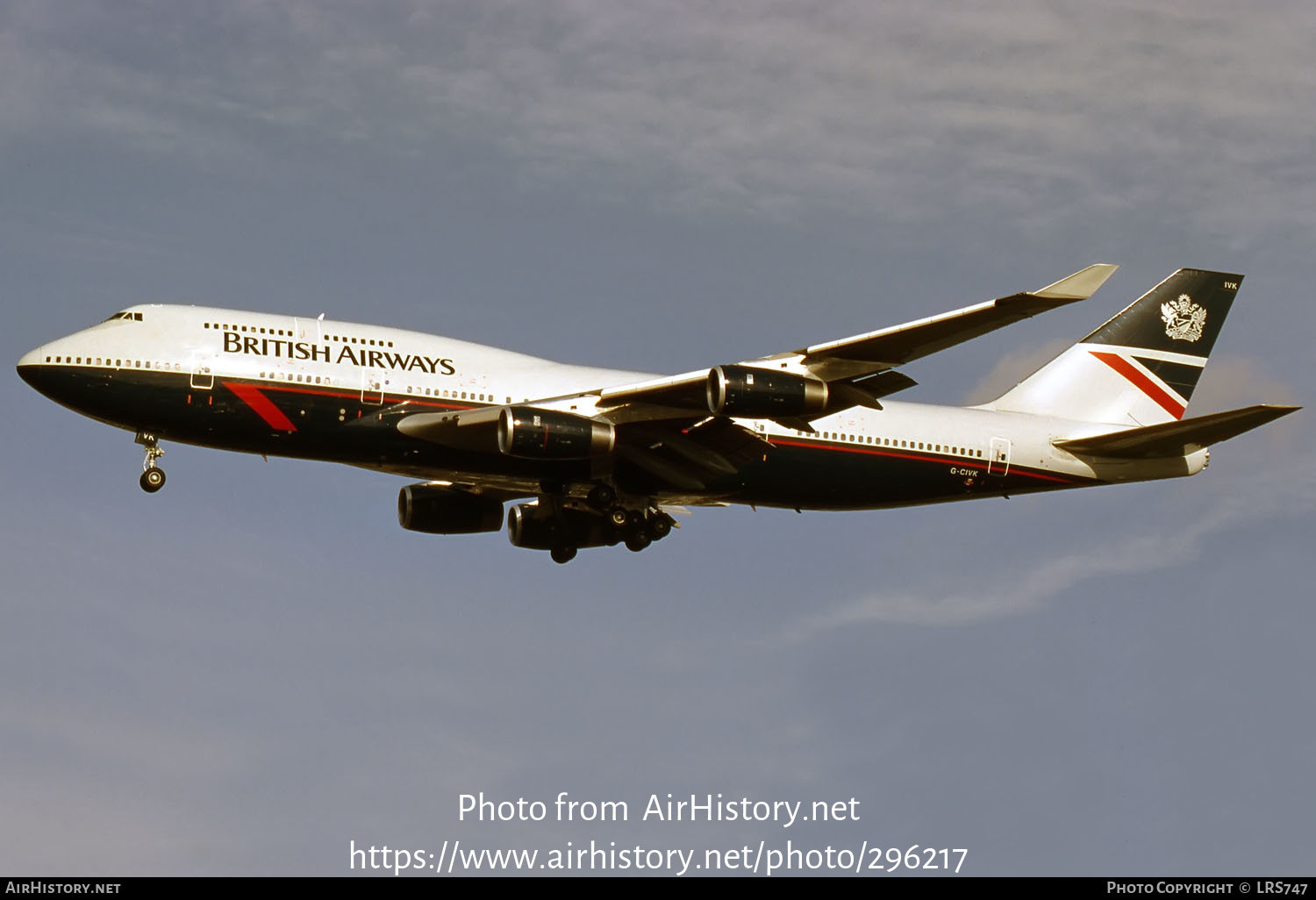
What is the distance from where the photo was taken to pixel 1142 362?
49.5m

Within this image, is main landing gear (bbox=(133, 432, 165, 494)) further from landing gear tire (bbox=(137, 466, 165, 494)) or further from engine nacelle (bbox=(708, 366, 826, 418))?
engine nacelle (bbox=(708, 366, 826, 418))

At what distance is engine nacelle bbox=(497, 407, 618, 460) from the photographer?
39.1m

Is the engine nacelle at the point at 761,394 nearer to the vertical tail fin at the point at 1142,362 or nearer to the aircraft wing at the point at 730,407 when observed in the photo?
the aircraft wing at the point at 730,407

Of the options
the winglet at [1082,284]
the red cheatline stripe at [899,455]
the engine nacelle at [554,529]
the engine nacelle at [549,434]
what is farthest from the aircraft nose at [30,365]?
the winglet at [1082,284]

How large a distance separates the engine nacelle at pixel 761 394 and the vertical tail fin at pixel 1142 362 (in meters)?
12.4

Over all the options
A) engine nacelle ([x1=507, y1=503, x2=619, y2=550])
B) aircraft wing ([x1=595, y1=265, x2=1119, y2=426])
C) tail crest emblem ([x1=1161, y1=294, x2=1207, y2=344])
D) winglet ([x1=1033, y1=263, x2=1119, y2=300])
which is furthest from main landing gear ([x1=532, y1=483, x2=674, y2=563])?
tail crest emblem ([x1=1161, y1=294, x2=1207, y2=344])

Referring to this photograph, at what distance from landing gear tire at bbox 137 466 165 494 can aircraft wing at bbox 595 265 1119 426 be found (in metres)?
10.9

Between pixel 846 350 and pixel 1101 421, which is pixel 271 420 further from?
pixel 1101 421

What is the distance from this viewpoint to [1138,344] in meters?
49.7

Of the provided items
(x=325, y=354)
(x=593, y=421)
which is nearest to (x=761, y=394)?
(x=593, y=421)

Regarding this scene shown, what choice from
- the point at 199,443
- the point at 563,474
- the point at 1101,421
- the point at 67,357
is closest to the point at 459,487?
the point at 563,474

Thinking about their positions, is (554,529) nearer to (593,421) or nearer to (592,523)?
(592,523)

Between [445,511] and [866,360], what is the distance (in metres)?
14.2

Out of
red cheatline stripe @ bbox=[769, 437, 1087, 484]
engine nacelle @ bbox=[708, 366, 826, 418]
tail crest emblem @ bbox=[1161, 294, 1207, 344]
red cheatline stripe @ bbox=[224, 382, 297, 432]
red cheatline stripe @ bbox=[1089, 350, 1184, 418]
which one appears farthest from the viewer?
→ tail crest emblem @ bbox=[1161, 294, 1207, 344]
